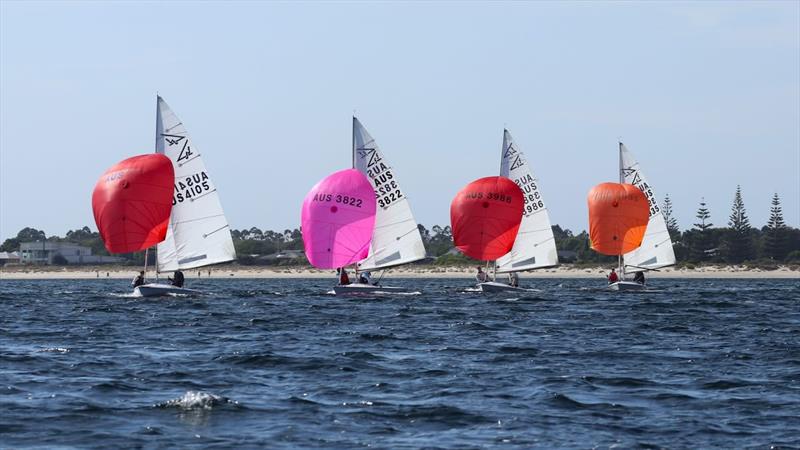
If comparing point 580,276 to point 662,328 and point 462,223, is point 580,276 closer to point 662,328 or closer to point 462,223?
point 462,223

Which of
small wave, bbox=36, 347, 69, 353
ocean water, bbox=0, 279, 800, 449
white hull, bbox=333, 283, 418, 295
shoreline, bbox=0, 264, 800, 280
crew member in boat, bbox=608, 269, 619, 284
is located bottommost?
ocean water, bbox=0, 279, 800, 449

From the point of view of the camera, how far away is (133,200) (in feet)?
185

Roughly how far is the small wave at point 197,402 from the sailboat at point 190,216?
3635 cm

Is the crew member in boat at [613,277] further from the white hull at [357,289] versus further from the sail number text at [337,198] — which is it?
the sail number text at [337,198]

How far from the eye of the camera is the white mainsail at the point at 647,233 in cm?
7912

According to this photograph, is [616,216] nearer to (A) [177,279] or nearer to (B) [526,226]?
(B) [526,226]

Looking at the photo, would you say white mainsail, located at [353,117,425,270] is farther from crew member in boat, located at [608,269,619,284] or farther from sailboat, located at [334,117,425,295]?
crew member in boat, located at [608,269,619,284]

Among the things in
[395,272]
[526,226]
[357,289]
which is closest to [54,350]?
[357,289]

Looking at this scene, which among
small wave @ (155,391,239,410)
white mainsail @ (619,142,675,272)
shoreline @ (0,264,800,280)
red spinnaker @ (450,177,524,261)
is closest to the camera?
small wave @ (155,391,239,410)

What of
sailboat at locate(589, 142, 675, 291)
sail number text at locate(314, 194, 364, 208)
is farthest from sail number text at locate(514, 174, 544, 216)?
sail number text at locate(314, 194, 364, 208)

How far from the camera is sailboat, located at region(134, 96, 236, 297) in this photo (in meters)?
59.4

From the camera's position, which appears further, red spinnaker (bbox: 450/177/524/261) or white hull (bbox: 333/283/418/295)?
red spinnaker (bbox: 450/177/524/261)

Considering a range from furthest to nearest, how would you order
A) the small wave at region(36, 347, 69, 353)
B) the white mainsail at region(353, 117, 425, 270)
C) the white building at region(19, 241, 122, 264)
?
the white building at region(19, 241, 122, 264) < the white mainsail at region(353, 117, 425, 270) < the small wave at region(36, 347, 69, 353)

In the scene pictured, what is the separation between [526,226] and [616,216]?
597 cm
